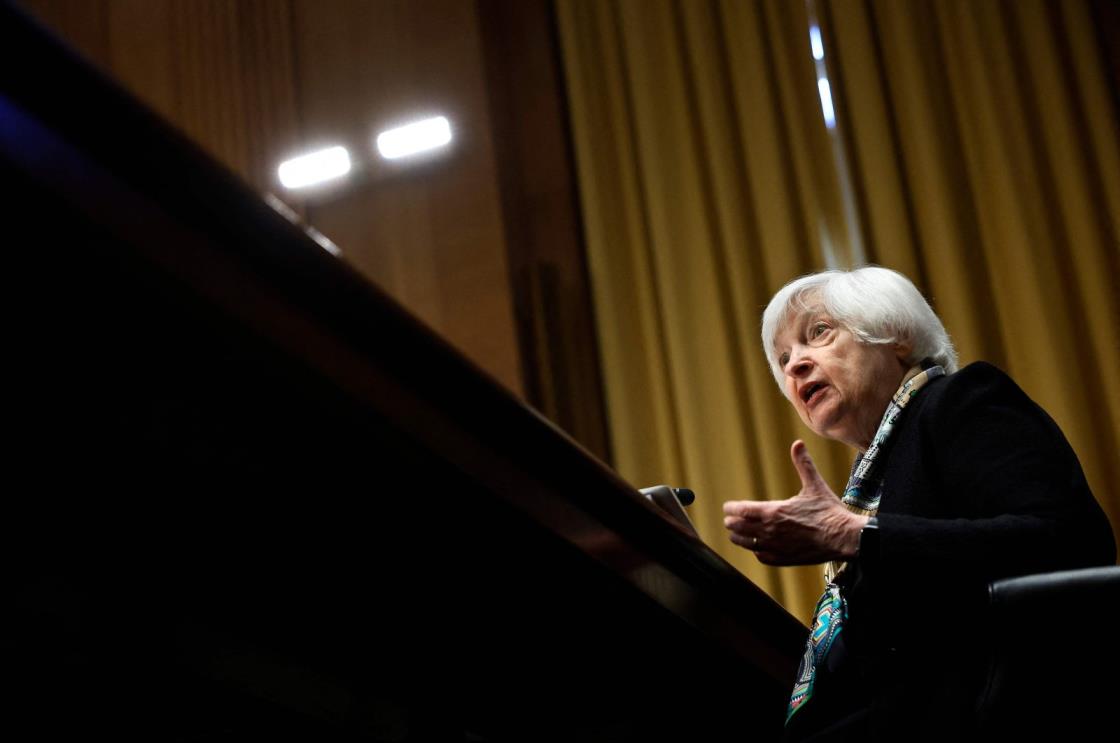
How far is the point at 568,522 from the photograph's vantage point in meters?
0.98

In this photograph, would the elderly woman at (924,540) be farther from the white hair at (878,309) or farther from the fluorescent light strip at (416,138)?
the fluorescent light strip at (416,138)

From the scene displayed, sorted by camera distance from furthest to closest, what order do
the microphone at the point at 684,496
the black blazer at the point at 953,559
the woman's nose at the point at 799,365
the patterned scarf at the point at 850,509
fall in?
the woman's nose at the point at 799,365 → the microphone at the point at 684,496 → the patterned scarf at the point at 850,509 → the black blazer at the point at 953,559

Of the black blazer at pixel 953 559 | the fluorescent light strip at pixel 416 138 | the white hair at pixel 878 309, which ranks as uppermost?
the fluorescent light strip at pixel 416 138

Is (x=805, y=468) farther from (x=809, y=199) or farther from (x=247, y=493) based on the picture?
(x=809, y=199)

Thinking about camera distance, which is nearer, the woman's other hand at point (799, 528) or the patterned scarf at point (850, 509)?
the woman's other hand at point (799, 528)

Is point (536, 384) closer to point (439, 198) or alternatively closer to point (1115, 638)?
point (439, 198)

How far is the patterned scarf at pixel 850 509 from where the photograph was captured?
59.3 inches

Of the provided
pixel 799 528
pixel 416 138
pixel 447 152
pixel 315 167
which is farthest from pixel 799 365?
pixel 315 167

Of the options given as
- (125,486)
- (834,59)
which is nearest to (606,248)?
(834,59)

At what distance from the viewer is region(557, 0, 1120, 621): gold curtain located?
342 centimetres

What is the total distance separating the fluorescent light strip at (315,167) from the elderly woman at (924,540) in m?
3.40

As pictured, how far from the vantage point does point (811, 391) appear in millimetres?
1913

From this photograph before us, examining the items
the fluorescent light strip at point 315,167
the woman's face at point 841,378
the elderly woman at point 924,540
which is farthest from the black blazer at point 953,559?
the fluorescent light strip at point 315,167

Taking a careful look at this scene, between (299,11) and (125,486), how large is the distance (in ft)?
14.8
